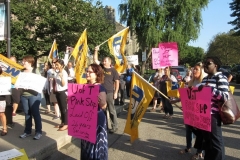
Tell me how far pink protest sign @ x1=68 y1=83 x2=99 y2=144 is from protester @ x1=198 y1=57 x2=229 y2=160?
4.89 ft

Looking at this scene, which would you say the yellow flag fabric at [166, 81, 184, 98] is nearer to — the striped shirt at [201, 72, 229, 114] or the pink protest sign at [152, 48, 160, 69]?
the pink protest sign at [152, 48, 160, 69]

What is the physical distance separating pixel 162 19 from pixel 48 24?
49.5ft

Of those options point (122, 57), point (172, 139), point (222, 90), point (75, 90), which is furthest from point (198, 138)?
point (122, 57)

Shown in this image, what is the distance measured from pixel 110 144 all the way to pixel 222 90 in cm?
295

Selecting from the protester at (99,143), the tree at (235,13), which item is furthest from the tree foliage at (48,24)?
the tree at (235,13)

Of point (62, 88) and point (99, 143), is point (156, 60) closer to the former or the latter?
point (62, 88)

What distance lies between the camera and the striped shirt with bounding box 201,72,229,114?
3887 millimetres

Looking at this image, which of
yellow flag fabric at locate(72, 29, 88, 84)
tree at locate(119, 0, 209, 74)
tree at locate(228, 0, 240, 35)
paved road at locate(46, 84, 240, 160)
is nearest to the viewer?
paved road at locate(46, 84, 240, 160)

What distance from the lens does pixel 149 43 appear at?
→ 3062cm

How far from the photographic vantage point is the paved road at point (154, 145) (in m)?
5.32

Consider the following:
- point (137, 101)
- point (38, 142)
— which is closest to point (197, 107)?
point (137, 101)

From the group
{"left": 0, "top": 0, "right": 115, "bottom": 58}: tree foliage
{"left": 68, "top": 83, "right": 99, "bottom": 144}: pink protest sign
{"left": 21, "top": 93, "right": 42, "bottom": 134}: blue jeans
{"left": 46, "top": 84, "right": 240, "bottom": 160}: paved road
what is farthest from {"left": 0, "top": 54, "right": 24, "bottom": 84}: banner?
{"left": 0, "top": 0, "right": 115, "bottom": 58}: tree foliage

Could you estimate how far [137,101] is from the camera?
17.7 ft

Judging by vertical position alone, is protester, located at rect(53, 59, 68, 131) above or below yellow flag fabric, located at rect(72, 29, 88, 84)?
below
